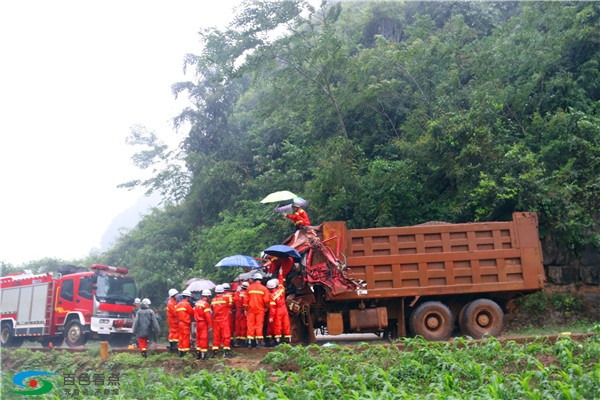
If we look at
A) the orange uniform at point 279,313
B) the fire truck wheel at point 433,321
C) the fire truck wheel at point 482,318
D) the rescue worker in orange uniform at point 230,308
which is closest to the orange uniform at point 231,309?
the rescue worker in orange uniform at point 230,308

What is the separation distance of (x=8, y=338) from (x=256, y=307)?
12550mm

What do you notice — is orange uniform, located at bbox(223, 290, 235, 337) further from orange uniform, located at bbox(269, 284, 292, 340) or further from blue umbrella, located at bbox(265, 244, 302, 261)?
blue umbrella, located at bbox(265, 244, 302, 261)

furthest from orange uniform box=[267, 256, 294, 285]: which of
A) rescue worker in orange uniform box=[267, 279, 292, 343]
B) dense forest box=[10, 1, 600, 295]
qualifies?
dense forest box=[10, 1, 600, 295]

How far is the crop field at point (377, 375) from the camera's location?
7.14 meters

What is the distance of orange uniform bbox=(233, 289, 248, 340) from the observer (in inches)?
462

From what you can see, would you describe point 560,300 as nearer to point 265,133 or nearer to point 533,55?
point 533,55

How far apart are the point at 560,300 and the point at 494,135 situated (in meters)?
4.74

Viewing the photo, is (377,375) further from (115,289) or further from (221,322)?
(115,289)

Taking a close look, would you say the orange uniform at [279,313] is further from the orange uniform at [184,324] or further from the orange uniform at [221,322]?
the orange uniform at [184,324]

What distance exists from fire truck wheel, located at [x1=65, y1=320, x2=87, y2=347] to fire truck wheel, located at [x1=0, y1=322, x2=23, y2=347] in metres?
2.70

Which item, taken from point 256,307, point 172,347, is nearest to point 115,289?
point 172,347

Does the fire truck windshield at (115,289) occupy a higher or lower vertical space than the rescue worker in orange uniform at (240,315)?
higher

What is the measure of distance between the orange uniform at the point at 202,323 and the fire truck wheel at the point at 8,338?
11.0m

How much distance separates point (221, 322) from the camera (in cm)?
1132
